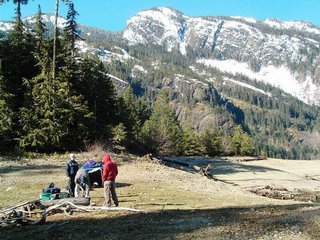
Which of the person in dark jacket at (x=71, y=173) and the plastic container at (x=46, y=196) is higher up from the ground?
the person in dark jacket at (x=71, y=173)

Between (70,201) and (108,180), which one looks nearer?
(70,201)

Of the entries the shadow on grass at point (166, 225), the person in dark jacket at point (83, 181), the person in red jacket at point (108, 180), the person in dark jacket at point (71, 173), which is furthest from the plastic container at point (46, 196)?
the shadow on grass at point (166, 225)

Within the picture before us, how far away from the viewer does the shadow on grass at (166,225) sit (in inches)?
455

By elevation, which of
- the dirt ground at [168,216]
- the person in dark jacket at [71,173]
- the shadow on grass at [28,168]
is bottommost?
the dirt ground at [168,216]

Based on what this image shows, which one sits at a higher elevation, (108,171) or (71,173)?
(108,171)

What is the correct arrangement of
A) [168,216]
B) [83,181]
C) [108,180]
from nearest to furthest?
[168,216] < [108,180] < [83,181]

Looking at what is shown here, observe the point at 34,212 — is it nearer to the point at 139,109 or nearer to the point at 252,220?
the point at 252,220

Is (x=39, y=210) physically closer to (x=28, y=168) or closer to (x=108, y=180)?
(x=108, y=180)

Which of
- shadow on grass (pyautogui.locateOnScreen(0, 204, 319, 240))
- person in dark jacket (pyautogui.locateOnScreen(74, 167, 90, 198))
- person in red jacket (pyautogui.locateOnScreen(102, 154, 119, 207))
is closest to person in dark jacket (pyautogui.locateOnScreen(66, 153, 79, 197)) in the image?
person in dark jacket (pyautogui.locateOnScreen(74, 167, 90, 198))

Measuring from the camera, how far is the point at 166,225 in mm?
12875

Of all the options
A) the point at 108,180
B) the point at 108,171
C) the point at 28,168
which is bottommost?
the point at 28,168

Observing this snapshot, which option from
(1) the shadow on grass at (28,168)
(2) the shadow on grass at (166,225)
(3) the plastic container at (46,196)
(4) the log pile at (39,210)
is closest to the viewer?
(2) the shadow on grass at (166,225)

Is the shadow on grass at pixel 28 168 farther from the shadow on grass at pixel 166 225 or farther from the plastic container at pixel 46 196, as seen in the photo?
the shadow on grass at pixel 166 225

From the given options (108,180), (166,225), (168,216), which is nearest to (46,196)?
(108,180)
